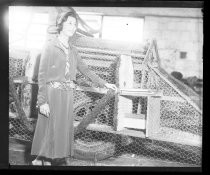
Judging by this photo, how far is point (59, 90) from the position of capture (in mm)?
4715

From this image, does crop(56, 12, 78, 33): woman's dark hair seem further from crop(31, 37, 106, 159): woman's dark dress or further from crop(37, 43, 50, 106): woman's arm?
crop(37, 43, 50, 106): woman's arm

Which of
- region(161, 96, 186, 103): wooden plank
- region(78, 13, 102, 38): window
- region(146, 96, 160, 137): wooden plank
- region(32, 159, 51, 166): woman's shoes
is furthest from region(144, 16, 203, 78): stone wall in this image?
region(32, 159, 51, 166): woman's shoes

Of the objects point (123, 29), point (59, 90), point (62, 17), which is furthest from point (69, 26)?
point (59, 90)

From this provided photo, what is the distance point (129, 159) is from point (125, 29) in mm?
1935

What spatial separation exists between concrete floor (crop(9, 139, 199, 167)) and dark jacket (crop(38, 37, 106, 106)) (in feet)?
2.59

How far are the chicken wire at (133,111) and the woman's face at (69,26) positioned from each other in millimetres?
320

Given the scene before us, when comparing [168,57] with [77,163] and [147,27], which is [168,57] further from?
[77,163]

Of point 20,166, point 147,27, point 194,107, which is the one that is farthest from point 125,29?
point 20,166

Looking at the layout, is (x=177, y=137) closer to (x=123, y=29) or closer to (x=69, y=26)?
(x=123, y=29)

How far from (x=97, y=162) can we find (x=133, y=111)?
942 millimetres

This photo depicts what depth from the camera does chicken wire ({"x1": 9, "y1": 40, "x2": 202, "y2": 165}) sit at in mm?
4668

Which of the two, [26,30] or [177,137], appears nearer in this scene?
[177,137]

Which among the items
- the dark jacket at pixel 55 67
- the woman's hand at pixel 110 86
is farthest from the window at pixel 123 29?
the woman's hand at pixel 110 86

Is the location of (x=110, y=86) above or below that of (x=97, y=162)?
above
